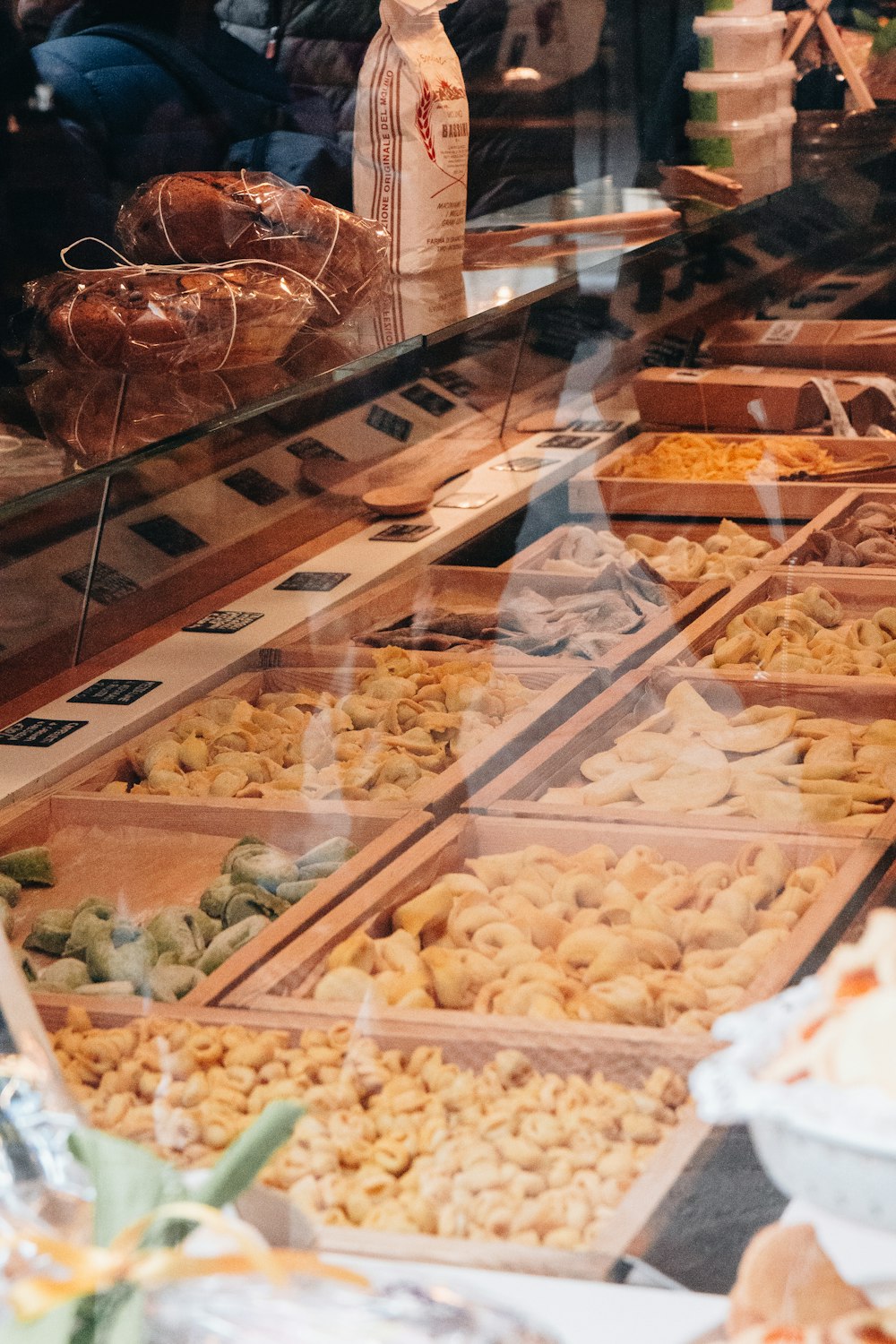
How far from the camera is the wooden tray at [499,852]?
31.7 inches

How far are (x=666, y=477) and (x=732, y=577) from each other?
43 cm

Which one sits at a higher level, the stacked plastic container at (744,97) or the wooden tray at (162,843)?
the stacked plastic container at (744,97)

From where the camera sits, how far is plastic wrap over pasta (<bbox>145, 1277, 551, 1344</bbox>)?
51 centimetres

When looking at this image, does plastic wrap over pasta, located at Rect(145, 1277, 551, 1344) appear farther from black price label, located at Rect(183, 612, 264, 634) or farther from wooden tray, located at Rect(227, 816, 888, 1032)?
black price label, located at Rect(183, 612, 264, 634)

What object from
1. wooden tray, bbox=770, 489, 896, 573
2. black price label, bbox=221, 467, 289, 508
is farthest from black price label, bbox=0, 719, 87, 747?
wooden tray, bbox=770, 489, 896, 573

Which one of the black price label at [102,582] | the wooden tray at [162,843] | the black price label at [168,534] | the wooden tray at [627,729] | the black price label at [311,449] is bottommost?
the wooden tray at [162,843]

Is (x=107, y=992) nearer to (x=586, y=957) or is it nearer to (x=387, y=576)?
(x=586, y=957)

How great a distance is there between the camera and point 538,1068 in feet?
2.53

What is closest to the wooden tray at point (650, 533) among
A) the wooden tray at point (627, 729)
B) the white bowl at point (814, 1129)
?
the wooden tray at point (627, 729)

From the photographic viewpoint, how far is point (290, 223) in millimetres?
1298

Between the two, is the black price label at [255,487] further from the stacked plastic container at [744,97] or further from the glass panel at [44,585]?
the stacked plastic container at [744,97]

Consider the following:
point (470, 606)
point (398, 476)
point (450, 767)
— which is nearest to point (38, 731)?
point (450, 767)

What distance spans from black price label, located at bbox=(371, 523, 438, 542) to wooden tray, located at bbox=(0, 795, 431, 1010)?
2.33 feet

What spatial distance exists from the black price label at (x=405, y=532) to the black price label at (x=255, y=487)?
0.15 m
